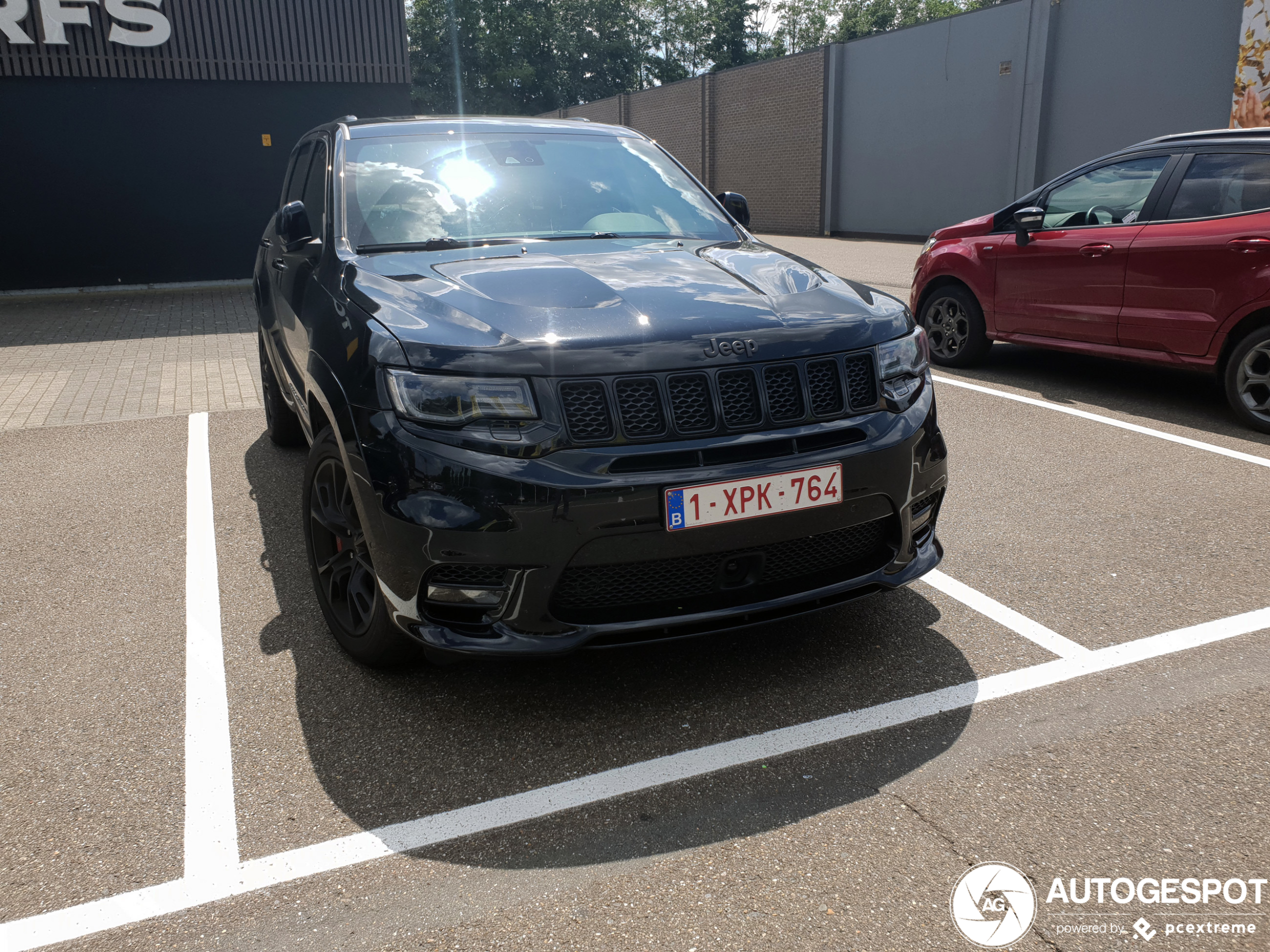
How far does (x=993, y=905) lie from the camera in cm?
217

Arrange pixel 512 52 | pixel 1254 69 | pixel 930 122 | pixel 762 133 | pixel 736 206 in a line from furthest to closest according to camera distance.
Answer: pixel 512 52, pixel 762 133, pixel 930 122, pixel 1254 69, pixel 736 206

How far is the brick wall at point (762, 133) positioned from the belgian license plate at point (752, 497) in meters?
23.8

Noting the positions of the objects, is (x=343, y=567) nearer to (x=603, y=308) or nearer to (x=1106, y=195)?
(x=603, y=308)

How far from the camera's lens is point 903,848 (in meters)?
2.34

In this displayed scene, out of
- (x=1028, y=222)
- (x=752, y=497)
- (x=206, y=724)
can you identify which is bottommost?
(x=206, y=724)

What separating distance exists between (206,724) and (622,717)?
1.26 meters

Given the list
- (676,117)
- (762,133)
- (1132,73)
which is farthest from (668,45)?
(1132,73)

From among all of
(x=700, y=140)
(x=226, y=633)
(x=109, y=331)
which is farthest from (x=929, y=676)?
(x=700, y=140)

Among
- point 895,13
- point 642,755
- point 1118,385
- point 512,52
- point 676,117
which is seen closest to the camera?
point 642,755

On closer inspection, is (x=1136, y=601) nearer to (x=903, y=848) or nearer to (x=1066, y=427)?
(x=903, y=848)

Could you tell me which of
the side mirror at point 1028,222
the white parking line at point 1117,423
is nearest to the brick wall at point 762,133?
the side mirror at point 1028,222

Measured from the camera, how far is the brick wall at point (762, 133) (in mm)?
26703

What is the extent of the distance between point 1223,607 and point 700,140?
31558mm

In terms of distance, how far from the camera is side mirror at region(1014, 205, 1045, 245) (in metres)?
7.14
